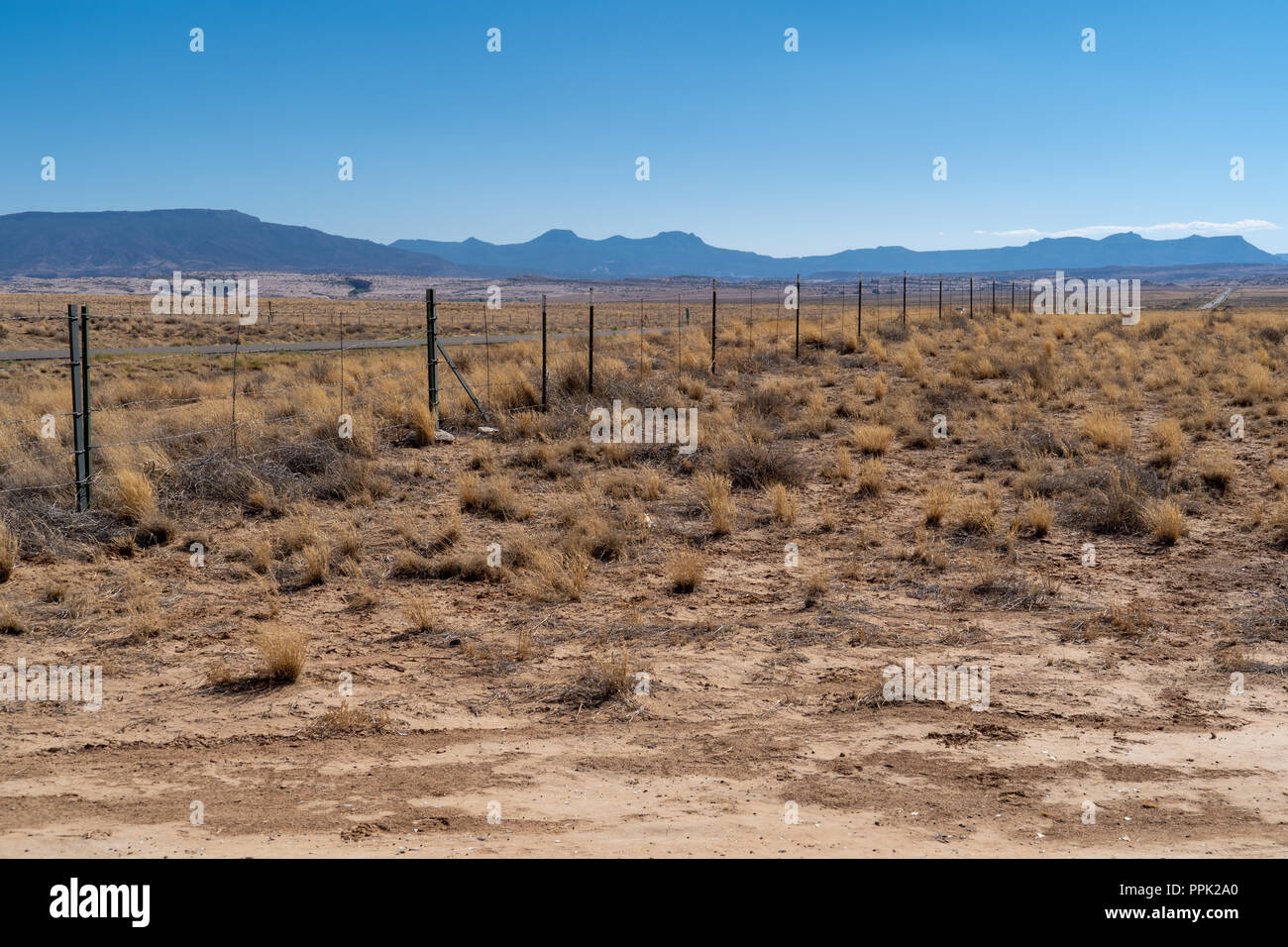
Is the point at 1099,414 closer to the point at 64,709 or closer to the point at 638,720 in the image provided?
the point at 638,720

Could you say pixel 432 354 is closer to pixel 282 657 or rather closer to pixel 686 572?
pixel 686 572

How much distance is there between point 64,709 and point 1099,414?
16311 mm

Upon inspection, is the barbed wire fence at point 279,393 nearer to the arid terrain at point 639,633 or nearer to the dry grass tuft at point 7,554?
the arid terrain at point 639,633

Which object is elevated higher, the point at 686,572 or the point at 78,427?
the point at 78,427

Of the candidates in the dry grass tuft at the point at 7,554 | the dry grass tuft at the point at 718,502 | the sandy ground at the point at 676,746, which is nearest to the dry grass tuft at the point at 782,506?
the dry grass tuft at the point at 718,502

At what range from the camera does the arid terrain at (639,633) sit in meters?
5.41

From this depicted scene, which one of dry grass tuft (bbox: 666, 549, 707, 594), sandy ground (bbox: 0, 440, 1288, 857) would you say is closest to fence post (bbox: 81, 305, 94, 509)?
sandy ground (bbox: 0, 440, 1288, 857)

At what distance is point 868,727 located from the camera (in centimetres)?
668

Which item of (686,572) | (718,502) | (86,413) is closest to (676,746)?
(686,572)

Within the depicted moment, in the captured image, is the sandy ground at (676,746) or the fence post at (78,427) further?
the fence post at (78,427)

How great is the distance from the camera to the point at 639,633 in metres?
8.48

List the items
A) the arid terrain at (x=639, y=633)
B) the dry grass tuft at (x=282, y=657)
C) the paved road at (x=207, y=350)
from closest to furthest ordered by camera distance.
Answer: the arid terrain at (x=639, y=633) → the dry grass tuft at (x=282, y=657) → the paved road at (x=207, y=350)
